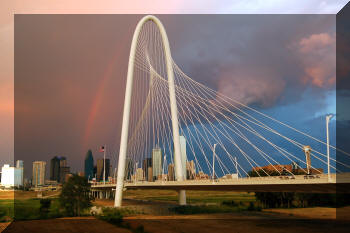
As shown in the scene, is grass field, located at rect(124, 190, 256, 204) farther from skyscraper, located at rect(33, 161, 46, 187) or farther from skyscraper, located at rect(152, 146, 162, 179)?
skyscraper, located at rect(33, 161, 46, 187)

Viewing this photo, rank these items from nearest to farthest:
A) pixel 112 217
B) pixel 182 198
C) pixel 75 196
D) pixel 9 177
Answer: pixel 112 217 → pixel 75 196 → pixel 182 198 → pixel 9 177

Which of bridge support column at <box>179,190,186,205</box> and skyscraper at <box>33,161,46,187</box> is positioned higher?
bridge support column at <box>179,190,186,205</box>

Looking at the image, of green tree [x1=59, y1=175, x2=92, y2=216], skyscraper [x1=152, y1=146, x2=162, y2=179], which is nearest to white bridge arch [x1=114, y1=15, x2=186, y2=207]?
green tree [x1=59, y1=175, x2=92, y2=216]

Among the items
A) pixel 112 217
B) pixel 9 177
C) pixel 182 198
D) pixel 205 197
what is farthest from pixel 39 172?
pixel 112 217

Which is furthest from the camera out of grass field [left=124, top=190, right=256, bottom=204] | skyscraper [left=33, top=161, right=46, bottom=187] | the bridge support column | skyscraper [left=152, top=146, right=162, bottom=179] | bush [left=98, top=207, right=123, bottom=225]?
skyscraper [left=33, top=161, right=46, bottom=187]

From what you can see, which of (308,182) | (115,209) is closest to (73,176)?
(115,209)

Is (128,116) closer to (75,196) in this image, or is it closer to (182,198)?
(75,196)

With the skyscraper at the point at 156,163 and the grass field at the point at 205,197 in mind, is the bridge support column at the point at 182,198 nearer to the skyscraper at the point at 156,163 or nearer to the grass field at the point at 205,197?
the grass field at the point at 205,197

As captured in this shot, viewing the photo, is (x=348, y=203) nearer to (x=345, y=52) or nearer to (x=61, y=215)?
(x=345, y=52)

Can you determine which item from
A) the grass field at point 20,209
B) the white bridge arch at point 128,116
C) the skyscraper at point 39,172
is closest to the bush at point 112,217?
the white bridge arch at point 128,116
